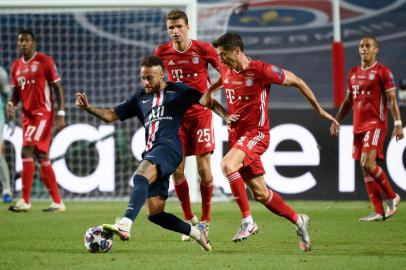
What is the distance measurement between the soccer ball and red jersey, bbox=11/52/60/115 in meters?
4.60

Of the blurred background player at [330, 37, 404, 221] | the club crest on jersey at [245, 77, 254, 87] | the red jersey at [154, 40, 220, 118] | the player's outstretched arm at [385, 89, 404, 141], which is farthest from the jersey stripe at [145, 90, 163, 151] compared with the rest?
the player's outstretched arm at [385, 89, 404, 141]

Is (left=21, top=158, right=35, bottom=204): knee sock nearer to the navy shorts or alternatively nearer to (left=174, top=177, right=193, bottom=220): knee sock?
(left=174, top=177, right=193, bottom=220): knee sock

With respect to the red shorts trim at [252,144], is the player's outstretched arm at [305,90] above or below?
above

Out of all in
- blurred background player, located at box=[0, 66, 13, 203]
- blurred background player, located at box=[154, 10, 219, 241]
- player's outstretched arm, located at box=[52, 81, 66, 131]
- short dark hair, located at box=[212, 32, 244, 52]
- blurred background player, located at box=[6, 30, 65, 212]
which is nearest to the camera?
short dark hair, located at box=[212, 32, 244, 52]

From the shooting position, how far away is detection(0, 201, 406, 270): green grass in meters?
7.01

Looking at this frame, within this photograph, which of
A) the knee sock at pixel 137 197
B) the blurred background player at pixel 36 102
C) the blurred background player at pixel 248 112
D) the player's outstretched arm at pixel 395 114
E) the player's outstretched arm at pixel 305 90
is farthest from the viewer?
the blurred background player at pixel 36 102

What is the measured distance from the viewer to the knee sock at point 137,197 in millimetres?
7379

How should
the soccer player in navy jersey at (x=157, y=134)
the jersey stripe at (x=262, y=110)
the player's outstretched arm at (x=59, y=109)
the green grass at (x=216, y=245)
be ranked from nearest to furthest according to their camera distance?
the green grass at (x=216, y=245)
the soccer player in navy jersey at (x=157, y=134)
the jersey stripe at (x=262, y=110)
the player's outstretched arm at (x=59, y=109)

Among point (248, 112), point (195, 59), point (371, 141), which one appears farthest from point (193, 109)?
point (371, 141)

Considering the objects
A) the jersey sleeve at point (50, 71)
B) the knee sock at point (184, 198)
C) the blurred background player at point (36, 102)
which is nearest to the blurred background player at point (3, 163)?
the blurred background player at point (36, 102)

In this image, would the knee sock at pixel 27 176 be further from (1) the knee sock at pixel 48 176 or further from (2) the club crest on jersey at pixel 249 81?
(2) the club crest on jersey at pixel 249 81

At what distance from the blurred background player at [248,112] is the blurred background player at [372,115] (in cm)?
275

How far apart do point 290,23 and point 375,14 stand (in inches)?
70.3

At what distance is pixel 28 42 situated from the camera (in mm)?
11828
